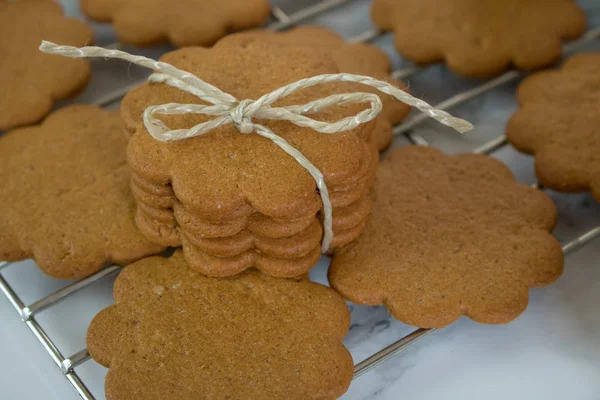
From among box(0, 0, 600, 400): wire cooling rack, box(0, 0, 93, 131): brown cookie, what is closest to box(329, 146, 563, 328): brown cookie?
box(0, 0, 600, 400): wire cooling rack

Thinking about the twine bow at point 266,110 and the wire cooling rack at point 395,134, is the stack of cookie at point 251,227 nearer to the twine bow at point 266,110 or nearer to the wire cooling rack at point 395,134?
the twine bow at point 266,110

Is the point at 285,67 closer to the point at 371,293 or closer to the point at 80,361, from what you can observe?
the point at 371,293

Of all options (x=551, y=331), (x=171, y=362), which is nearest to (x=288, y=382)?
(x=171, y=362)

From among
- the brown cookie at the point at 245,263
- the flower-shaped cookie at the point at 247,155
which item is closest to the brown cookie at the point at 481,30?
the flower-shaped cookie at the point at 247,155

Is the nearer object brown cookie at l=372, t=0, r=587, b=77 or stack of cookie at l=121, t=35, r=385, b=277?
stack of cookie at l=121, t=35, r=385, b=277

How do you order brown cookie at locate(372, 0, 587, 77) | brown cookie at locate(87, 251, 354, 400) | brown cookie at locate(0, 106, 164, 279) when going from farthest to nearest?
brown cookie at locate(372, 0, 587, 77) → brown cookie at locate(0, 106, 164, 279) → brown cookie at locate(87, 251, 354, 400)

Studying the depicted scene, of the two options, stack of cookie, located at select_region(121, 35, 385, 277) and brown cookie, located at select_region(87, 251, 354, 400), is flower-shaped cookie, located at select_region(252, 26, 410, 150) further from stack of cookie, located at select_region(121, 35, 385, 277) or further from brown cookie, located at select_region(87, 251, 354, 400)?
brown cookie, located at select_region(87, 251, 354, 400)
